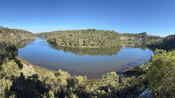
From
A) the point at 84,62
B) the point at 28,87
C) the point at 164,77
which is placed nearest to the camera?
the point at 164,77

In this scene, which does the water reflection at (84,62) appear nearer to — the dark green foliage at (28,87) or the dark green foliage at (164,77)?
Answer: the dark green foliage at (28,87)

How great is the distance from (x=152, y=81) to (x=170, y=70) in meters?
2.47

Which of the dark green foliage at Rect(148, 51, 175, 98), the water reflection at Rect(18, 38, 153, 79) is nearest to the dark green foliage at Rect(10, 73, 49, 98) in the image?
the dark green foliage at Rect(148, 51, 175, 98)

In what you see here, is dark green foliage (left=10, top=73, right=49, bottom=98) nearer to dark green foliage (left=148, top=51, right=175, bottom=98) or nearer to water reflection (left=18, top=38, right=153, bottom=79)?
dark green foliage (left=148, top=51, right=175, bottom=98)

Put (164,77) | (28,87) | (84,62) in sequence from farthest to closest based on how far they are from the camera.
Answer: (84,62) → (28,87) → (164,77)

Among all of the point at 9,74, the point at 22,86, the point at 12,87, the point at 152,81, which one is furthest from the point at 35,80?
the point at 152,81

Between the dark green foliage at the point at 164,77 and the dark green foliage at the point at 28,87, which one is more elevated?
the dark green foliage at the point at 164,77

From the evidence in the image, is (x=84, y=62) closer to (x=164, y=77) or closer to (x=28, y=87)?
(x=28, y=87)

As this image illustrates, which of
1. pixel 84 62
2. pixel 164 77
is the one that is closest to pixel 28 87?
pixel 164 77

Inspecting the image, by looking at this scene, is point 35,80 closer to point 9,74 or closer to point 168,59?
point 9,74

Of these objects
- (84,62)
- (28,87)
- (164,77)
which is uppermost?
(164,77)

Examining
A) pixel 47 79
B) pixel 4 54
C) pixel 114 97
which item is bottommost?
pixel 114 97

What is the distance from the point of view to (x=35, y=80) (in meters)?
22.9

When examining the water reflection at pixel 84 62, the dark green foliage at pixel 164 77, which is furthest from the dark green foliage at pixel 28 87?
the water reflection at pixel 84 62
